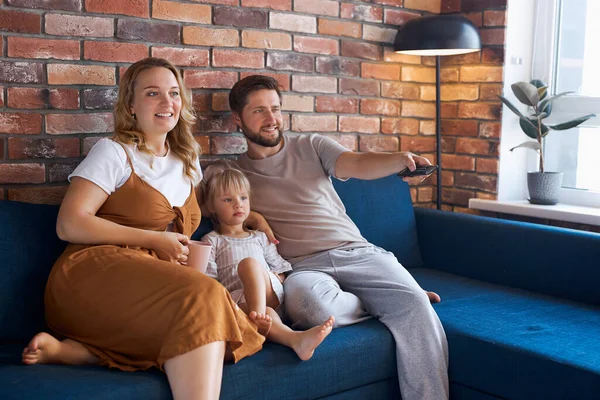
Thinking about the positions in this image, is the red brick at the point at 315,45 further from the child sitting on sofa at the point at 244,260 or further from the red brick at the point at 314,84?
the child sitting on sofa at the point at 244,260

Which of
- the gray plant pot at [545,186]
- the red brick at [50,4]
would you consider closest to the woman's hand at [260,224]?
the red brick at [50,4]

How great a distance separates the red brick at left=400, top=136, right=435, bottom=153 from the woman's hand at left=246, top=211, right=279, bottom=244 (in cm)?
114

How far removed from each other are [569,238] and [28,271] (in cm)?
190

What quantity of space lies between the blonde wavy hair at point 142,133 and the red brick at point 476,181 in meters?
1.57

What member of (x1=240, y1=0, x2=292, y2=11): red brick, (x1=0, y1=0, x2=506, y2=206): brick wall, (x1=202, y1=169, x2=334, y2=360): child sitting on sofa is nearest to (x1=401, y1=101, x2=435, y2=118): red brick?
(x1=0, y1=0, x2=506, y2=206): brick wall

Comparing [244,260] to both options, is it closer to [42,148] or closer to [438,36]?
[42,148]

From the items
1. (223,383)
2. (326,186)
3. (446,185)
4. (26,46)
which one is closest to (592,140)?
(446,185)

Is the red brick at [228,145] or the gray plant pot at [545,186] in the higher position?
the red brick at [228,145]

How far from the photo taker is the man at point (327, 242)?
2359 mm

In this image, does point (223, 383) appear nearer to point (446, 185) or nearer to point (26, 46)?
point (26, 46)

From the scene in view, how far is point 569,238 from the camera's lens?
8.98 feet

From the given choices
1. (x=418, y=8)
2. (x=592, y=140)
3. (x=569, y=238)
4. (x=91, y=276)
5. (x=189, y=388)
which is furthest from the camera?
(x=418, y=8)

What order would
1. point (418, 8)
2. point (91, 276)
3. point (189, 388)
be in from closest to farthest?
point (189, 388), point (91, 276), point (418, 8)

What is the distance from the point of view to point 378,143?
11.5 ft
